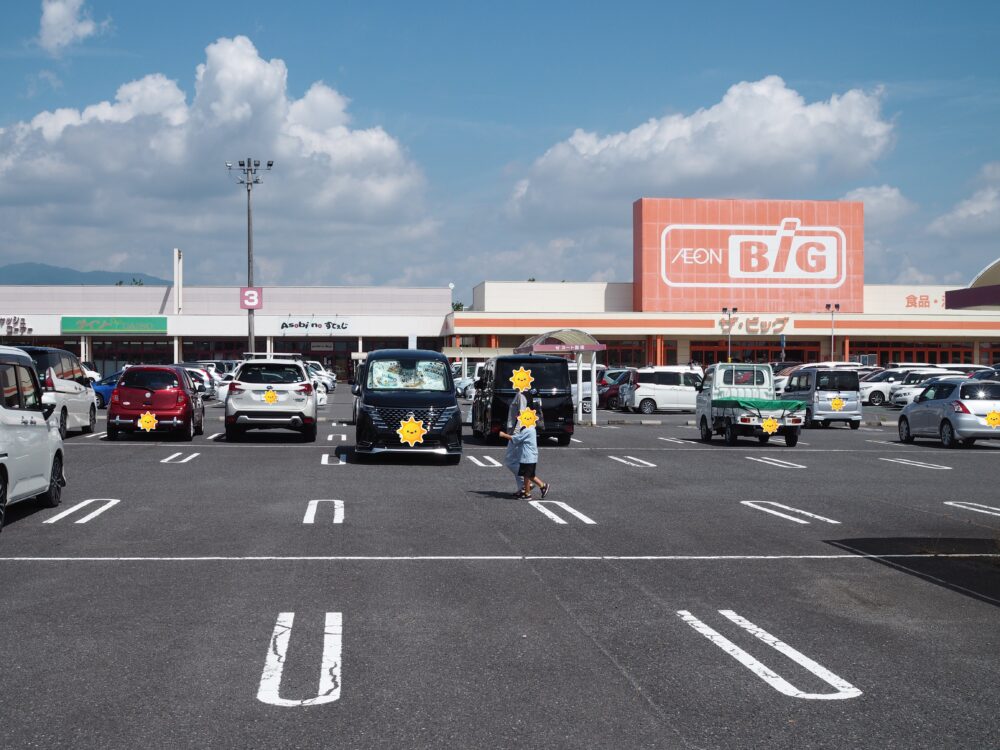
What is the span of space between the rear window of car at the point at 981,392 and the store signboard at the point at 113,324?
189ft

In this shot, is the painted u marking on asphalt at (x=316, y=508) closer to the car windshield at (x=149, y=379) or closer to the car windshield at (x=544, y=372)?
the car windshield at (x=544, y=372)

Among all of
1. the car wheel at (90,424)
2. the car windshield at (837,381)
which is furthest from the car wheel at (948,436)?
the car wheel at (90,424)

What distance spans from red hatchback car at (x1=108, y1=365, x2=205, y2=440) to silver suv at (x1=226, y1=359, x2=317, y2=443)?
54.9 inches

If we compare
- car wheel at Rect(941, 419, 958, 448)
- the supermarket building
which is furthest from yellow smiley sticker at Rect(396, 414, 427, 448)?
the supermarket building

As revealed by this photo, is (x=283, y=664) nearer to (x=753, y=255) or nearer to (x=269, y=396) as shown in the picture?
(x=269, y=396)

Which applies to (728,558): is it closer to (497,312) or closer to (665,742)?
(665,742)

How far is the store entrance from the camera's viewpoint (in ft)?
238

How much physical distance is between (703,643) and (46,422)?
8.97 m

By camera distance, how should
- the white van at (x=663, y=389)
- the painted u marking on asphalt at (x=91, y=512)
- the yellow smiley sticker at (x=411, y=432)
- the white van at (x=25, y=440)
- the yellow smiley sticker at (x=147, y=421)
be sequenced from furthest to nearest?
1. the white van at (x=663, y=389)
2. the yellow smiley sticker at (x=147, y=421)
3. the yellow smiley sticker at (x=411, y=432)
4. the painted u marking on asphalt at (x=91, y=512)
5. the white van at (x=25, y=440)

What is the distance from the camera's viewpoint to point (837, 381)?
3166 cm

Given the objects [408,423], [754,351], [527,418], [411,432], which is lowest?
[411,432]

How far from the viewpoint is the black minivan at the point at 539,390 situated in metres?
23.3

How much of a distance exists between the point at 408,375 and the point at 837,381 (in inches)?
644

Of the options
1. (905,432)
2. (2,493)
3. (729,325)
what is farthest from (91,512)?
(729,325)
